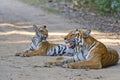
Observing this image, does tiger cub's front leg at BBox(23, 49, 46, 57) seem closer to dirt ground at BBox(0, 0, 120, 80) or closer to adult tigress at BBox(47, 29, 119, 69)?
dirt ground at BBox(0, 0, 120, 80)

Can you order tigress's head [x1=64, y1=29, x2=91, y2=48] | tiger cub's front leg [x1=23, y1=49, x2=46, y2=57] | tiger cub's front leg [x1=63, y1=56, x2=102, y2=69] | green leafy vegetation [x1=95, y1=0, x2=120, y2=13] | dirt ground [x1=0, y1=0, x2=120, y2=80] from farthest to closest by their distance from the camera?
green leafy vegetation [x1=95, y1=0, x2=120, y2=13] < tiger cub's front leg [x1=23, y1=49, x2=46, y2=57] < tigress's head [x1=64, y1=29, x2=91, y2=48] < tiger cub's front leg [x1=63, y1=56, x2=102, y2=69] < dirt ground [x1=0, y1=0, x2=120, y2=80]

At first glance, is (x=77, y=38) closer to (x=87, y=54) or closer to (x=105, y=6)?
(x=87, y=54)

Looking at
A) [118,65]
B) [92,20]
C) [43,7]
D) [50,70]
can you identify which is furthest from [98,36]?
[43,7]

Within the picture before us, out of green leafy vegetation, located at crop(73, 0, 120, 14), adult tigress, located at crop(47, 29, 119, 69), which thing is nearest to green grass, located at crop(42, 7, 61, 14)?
green leafy vegetation, located at crop(73, 0, 120, 14)

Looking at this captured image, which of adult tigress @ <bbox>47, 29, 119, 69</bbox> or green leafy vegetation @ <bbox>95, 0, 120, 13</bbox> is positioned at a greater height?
green leafy vegetation @ <bbox>95, 0, 120, 13</bbox>

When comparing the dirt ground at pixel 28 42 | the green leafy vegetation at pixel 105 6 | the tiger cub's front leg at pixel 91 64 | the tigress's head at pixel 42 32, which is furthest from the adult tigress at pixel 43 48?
the green leafy vegetation at pixel 105 6

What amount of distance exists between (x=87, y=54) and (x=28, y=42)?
5008 mm

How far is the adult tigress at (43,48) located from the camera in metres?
10.9

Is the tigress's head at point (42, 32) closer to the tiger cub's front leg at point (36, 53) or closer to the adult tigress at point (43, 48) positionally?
the adult tigress at point (43, 48)

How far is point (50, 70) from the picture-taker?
8.79 metres

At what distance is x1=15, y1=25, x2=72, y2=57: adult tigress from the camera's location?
10906 mm

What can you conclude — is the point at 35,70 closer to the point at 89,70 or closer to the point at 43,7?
the point at 89,70

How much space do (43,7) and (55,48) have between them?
14113 millimetres

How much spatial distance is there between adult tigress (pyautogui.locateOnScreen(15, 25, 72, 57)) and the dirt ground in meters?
0.23
